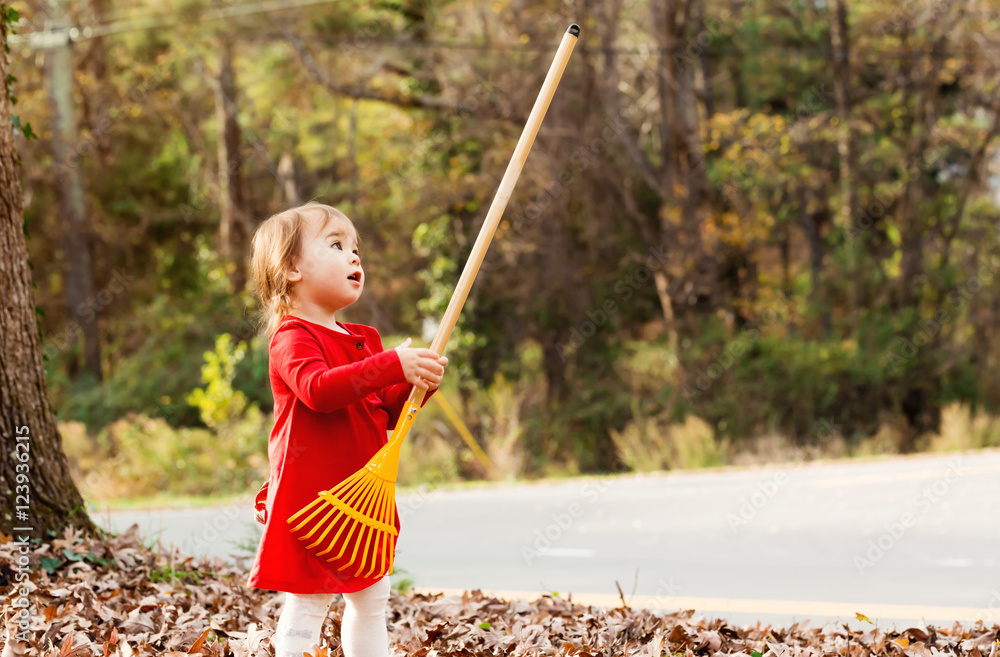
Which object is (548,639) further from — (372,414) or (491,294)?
Answer: (491,294)

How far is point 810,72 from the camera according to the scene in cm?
2081

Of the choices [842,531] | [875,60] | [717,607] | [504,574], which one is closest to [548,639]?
[717,607]

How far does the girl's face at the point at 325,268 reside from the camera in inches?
116

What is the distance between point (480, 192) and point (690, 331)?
15.7 feet

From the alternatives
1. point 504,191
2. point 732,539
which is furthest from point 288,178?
point 504,191

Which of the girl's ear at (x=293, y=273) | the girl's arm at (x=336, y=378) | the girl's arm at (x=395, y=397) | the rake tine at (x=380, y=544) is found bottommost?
the rake tine at (x=380, y=544)

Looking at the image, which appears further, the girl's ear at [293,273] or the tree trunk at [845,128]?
the tree trunk at [845,128]
